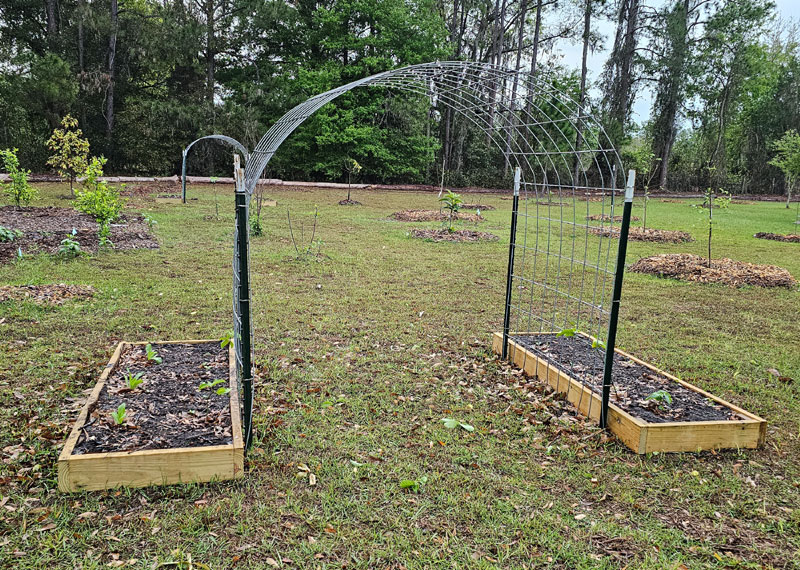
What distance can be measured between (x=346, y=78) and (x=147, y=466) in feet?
84.2

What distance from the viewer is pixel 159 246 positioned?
29.4 ft

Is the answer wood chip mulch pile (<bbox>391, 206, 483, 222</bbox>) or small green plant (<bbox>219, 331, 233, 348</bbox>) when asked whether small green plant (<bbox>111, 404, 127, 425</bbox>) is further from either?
wood chip mulch pile (<bbox>391, 206, 483, 222</bbox>)

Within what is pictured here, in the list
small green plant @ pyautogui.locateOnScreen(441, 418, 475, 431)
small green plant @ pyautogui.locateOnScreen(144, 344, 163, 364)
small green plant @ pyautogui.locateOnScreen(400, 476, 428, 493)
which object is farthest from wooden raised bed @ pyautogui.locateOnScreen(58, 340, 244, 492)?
small green plant @ pyautogui.locateOnScreen(441, 418, 475, 431)

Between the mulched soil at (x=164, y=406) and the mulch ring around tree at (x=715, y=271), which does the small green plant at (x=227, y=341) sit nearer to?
the mulched soil at (x=164, y=406)

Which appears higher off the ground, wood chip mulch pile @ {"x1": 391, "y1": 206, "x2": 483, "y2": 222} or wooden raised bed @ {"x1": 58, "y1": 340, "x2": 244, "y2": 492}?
wood chip mulch pile @ {"x1": 391, "y1": 206, "x2": 483, "y2": 222}

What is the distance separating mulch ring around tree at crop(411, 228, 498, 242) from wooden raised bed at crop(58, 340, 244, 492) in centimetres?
872

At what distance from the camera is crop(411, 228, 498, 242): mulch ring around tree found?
11258 millimetres

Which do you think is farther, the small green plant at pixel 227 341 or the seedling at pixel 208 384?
the small green plant at pixel 227 341

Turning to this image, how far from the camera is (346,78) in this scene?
25859 mm

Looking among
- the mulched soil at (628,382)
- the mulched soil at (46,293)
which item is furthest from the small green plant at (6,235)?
the mulched soil at (628,382)

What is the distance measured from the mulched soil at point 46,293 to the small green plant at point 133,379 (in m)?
2.56

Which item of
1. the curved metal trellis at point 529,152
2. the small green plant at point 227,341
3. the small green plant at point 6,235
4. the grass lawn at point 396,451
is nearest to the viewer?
the grass lawn at point 396,451

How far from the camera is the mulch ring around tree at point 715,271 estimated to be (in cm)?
789

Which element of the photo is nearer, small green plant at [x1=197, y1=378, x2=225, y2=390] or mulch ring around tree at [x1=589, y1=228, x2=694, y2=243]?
small green plant at [x1=197, y1=378, x2=225, y2=390]
